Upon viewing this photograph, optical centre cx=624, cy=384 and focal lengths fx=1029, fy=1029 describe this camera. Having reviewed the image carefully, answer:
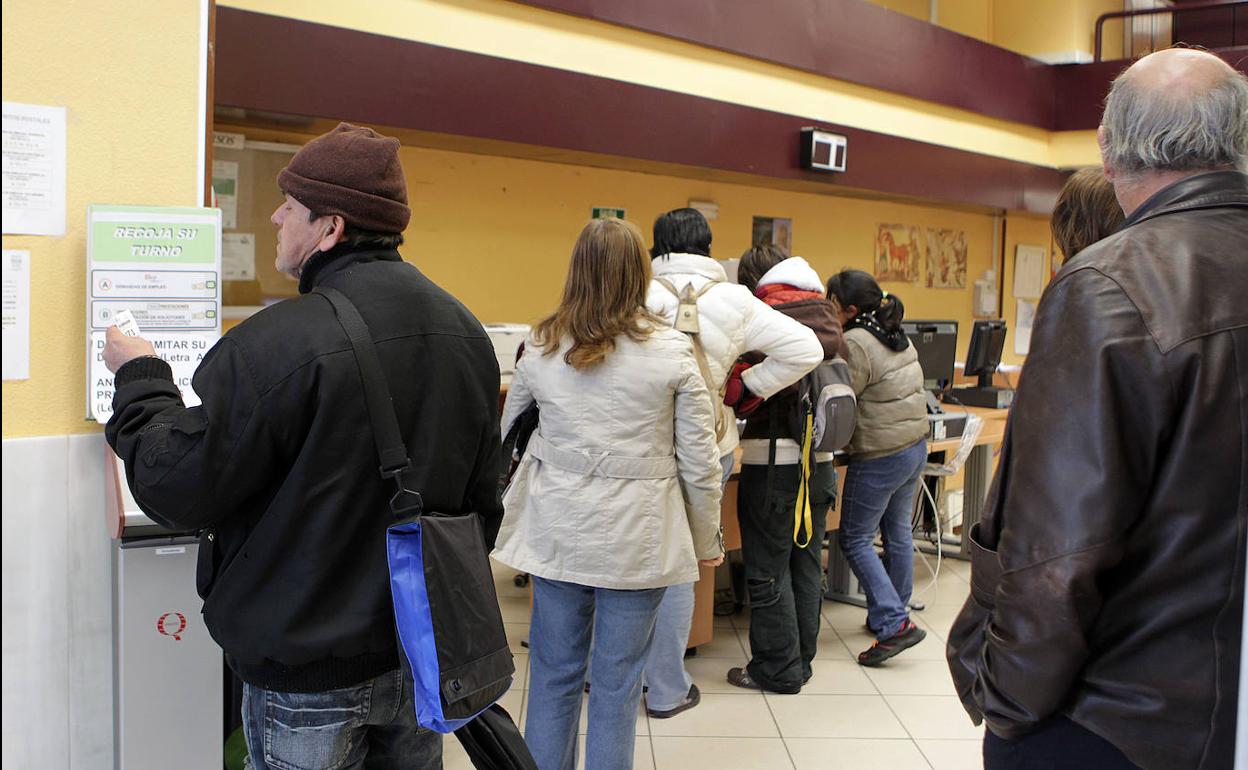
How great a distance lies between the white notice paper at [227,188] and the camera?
4.45 meters

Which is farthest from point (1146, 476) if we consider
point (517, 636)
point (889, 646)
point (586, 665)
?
point (517, 636)

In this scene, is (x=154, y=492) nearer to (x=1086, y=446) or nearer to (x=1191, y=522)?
(x=1086, y=446)

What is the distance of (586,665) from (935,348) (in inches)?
146

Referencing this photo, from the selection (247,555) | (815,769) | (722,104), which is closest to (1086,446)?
(247,555)

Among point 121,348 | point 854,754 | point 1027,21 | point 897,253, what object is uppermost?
point 1027,21

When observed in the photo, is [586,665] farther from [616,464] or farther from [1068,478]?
[1068,478]

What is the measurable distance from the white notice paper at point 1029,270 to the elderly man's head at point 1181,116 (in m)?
8.12

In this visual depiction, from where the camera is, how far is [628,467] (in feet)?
8.02

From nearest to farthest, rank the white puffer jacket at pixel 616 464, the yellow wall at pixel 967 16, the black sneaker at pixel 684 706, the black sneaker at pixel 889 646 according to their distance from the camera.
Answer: the white puffer jacket at pixel 616 464
the black sneaker at pixel 684 706
the black sneaker at pixel 889 646
the yellow wall at pixel 967 16

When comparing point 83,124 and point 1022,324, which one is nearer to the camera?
point 83,124

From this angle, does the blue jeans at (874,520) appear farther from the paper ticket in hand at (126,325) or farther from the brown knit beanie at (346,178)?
the paper ticket in hand at (126,325)

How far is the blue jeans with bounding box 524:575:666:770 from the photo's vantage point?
2.45 meters

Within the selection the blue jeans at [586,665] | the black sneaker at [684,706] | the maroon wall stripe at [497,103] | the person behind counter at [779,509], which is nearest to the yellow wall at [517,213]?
the maroon wall stripe at [497,103]

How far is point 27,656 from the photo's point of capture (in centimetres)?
241
